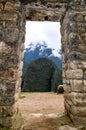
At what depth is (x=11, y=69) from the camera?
4266 millimetres

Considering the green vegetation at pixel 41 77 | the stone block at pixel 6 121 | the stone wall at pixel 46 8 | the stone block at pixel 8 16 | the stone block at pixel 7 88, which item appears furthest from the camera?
the green vegetation at pixel 41 77

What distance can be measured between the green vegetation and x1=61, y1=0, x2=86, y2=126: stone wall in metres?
11.2

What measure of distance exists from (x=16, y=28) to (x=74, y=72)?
68.8 inches

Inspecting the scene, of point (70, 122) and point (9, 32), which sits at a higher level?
point (9, 32)

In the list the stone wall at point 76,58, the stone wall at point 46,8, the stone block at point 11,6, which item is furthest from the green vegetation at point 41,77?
the stone block at point 11,6

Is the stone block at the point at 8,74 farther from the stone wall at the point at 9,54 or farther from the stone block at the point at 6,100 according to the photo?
the stone block at the point at 6,100

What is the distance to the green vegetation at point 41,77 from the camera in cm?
1558

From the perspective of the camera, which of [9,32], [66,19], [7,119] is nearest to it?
[7,119]

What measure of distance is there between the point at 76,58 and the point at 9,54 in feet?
5.24

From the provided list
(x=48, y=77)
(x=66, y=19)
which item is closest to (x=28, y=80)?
(x=48, y=77)

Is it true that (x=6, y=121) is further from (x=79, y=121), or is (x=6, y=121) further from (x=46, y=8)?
(x=46, y=8)

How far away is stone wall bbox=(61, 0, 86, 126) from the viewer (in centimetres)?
412

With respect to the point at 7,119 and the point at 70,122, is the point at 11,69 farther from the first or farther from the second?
the point at 70,122

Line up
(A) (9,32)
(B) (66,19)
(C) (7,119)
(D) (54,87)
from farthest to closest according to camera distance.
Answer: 1. (D) (54,87)
2. (B) (66,19)
3. (A) (9,32)
4. (C) (7,119)
